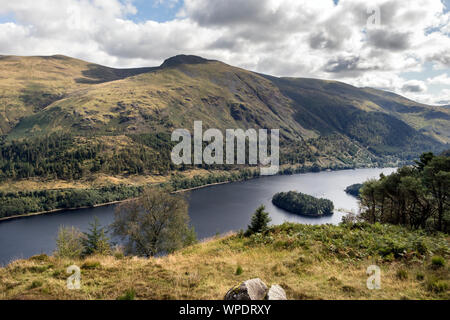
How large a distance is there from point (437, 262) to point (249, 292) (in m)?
10.3

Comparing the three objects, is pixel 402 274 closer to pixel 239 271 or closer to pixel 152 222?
pixel 239 271

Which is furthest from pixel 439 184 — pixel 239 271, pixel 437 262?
→ pixel 239 271

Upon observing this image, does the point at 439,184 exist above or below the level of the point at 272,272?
above

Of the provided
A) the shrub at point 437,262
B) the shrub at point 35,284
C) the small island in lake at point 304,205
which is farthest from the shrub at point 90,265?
the small island in lake at point 304,205

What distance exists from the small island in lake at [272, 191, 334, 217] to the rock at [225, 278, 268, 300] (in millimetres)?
166394

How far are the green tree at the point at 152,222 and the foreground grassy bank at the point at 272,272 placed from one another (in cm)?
2282

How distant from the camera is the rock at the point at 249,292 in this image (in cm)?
955

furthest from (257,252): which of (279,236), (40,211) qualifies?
(40,211)

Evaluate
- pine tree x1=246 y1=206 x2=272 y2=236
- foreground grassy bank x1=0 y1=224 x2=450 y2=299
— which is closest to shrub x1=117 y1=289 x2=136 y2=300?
foreground grassy bank x1=0 y1=224 x2=450 y2=299

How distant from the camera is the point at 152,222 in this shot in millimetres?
40250

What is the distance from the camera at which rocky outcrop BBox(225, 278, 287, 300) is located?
9539 mm

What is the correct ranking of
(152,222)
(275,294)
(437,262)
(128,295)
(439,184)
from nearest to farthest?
(275,294) < (128,295) < (437,262) < (439,184) < (152,222)

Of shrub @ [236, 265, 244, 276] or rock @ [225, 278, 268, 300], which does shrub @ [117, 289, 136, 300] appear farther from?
shrub @ [236, 265, 244, 276]
